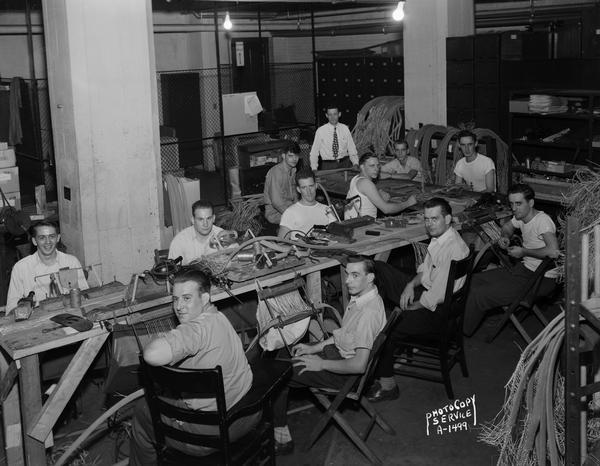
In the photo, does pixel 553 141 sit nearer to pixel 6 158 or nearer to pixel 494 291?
pixel 494 291

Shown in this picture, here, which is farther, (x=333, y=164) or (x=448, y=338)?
(x=333, y=164)

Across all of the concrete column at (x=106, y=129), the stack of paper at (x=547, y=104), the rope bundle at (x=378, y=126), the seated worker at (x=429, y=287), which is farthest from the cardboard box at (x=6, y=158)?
the stack of paper at (x=547, y=104)

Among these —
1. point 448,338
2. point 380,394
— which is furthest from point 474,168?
point 380,394

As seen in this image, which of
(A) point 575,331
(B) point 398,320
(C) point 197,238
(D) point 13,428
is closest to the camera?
(A) point 575,331

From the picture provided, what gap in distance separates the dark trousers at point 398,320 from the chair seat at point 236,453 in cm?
112

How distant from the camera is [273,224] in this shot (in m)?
9.73

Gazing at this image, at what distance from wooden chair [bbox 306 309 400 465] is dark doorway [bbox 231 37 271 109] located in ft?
38.0

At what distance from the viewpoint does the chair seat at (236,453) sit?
4367 millimetres

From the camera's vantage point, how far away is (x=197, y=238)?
696cm

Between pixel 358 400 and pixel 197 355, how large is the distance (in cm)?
135

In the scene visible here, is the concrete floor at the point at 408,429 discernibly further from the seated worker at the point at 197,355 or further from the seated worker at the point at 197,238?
the seated worker at the point at 197,238

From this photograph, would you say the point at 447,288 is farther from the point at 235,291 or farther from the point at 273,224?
the point at 273,224

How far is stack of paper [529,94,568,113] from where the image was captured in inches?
416

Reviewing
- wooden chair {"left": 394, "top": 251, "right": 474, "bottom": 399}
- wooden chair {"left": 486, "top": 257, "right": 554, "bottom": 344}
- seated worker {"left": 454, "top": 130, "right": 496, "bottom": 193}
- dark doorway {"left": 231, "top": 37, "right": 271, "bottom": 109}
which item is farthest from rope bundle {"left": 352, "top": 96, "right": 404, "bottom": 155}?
wooden chair {"left": 394, "top": 251, "right": 474, "bottom": 399}
